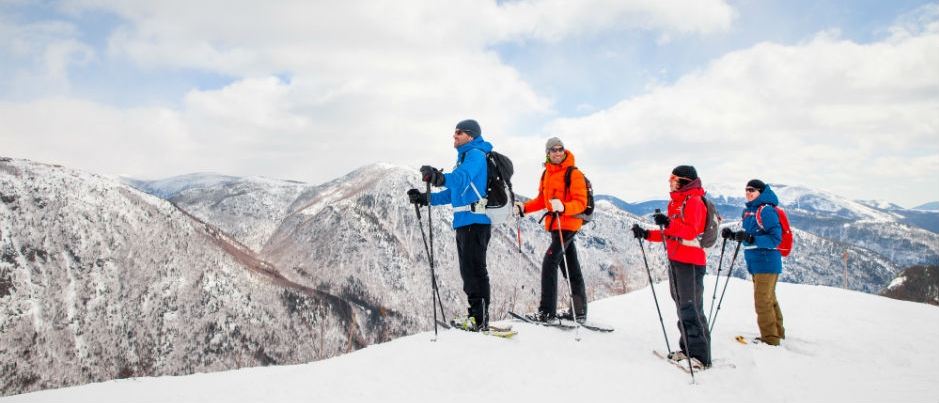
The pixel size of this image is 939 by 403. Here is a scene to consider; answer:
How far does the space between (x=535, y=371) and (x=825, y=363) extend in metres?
4.55

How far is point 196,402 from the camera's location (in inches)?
145

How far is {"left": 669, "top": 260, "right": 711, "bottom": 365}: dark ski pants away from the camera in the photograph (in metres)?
5.42

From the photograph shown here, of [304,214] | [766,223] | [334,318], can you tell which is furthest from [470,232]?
[304,214]

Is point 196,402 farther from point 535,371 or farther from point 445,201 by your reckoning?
point 445,201

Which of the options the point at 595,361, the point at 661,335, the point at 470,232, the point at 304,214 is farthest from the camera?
the point at 304,214

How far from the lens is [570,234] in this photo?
6.63 metres

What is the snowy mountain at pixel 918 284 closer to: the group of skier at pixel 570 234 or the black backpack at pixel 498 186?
the group of skier at pixel 570 234

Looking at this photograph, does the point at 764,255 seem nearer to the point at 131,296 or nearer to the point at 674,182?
the point at 674,182

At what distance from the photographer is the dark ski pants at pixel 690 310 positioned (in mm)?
5418

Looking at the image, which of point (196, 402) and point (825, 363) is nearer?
point (196, 402)

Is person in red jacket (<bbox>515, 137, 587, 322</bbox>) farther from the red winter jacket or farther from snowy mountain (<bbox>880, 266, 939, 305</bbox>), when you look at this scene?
snowy mountain (<bbox>880, 266, 939, 305</bbox>)

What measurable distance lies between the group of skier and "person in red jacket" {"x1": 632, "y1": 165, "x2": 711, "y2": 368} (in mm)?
11

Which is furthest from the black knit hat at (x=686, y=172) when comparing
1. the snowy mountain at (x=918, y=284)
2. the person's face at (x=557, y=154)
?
the snowy mountain at (x=918, y=284)

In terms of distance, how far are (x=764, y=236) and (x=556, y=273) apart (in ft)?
12.0
